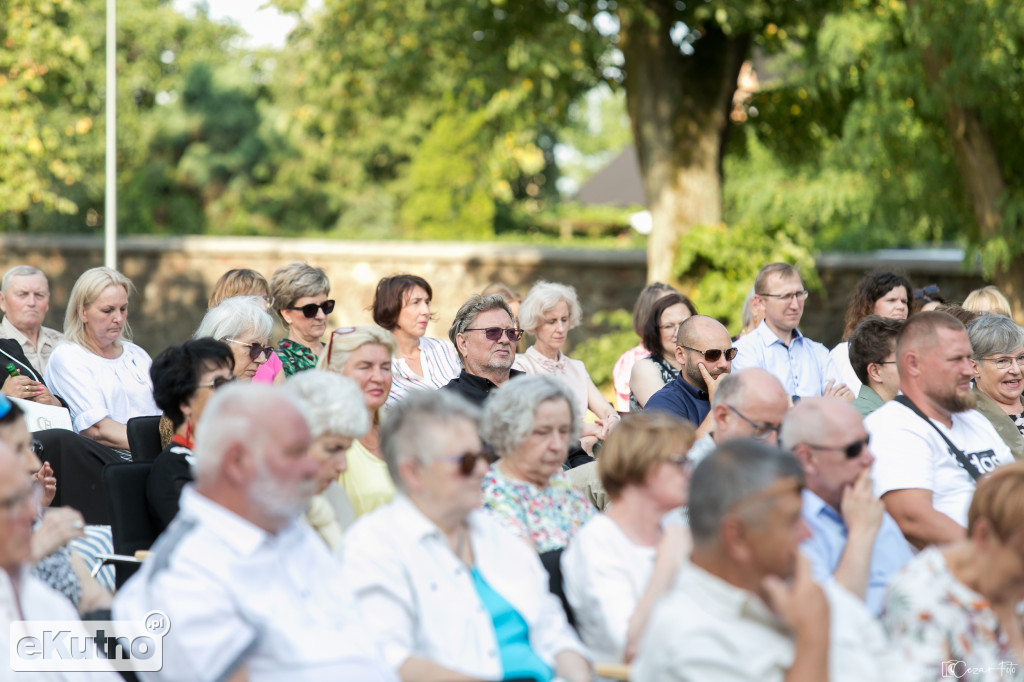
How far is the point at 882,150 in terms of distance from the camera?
413 inches

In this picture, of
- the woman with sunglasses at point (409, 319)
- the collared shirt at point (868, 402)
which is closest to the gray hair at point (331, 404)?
the collared shirt at point (868, 402)

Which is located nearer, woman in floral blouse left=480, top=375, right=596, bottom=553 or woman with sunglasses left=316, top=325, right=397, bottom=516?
woman in floral blouse left=480, top=375, right=596, bottom=553

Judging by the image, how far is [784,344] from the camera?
609 centimetres

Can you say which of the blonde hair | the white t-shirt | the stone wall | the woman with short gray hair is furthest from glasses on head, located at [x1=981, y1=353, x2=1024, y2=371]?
the stone wall

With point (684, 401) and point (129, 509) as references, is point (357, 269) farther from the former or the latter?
point (129, 509)

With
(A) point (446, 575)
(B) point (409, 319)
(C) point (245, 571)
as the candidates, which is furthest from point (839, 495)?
(B) point (409, 319)

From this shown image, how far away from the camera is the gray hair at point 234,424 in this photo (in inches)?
99.3

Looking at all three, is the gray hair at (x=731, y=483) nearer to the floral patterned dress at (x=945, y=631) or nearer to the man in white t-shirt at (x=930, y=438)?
the floral patterned dress at (x=945, y=631)

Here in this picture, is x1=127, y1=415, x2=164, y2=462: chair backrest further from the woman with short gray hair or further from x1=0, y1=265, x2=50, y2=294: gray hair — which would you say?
the woman with short gray hair

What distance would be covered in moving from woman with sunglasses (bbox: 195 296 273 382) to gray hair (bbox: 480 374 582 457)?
1.50m

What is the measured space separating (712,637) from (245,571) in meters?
1.05

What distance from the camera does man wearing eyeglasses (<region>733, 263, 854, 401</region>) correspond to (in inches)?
237

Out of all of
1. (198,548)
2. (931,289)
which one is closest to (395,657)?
(198,548)

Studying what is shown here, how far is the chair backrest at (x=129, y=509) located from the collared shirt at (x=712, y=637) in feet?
6.32
